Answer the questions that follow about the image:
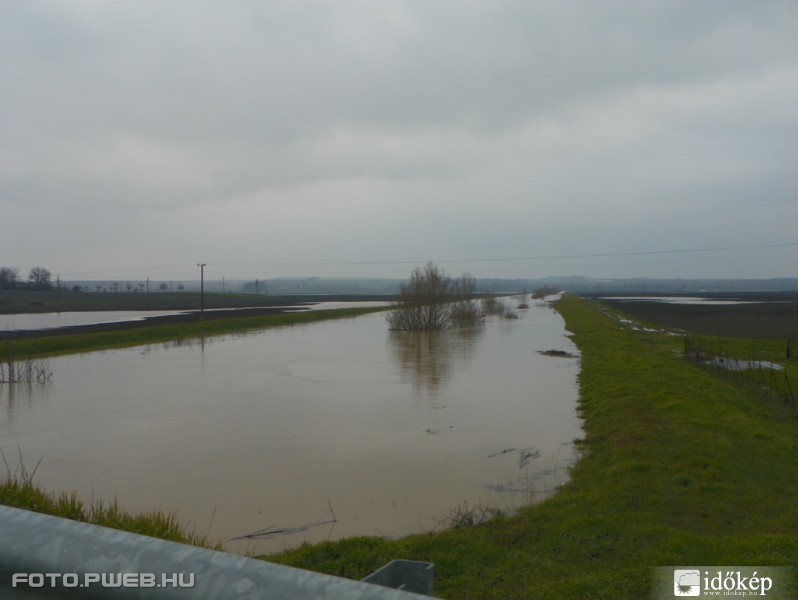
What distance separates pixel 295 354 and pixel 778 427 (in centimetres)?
1986

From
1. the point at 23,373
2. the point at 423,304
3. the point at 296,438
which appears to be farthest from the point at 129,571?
the point at 423,304

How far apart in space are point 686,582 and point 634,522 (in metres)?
2.31

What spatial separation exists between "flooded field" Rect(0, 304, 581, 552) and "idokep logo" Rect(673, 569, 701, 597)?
3.42 m

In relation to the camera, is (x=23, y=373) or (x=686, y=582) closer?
(x=686, y=582)

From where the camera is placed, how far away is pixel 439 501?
9000 mm

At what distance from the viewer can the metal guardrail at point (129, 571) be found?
1.55 meters

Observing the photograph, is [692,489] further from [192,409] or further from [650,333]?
[650,333]

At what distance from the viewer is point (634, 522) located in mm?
7027

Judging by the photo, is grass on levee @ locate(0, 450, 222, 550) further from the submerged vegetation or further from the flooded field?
the submerged vegetation

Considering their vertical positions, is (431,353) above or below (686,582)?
below

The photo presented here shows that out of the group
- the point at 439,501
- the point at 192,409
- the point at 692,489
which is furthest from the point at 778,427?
the point at 192,409

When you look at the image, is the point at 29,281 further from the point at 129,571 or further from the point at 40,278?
the point at 129,571

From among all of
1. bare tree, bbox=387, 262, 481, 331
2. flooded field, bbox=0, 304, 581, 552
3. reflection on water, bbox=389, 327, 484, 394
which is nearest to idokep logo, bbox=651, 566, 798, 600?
flooded field, bbox=0, 304, 581, 552

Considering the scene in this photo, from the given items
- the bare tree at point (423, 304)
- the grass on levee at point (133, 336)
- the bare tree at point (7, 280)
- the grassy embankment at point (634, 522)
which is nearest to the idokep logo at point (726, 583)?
the grassy embankment at point (634, 522)
